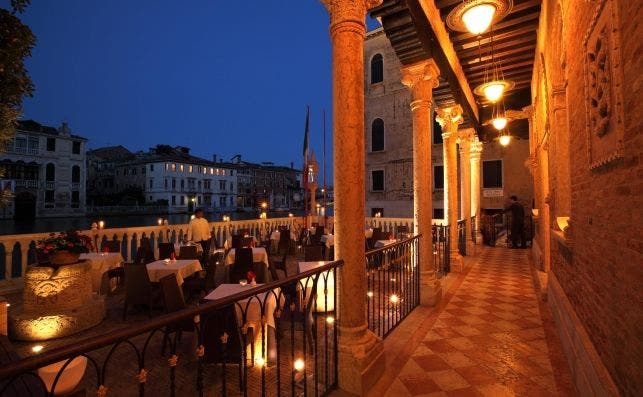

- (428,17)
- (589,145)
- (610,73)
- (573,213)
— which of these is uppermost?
(428,17)

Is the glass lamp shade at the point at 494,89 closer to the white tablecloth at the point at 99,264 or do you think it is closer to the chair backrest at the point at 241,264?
the chair backrest at the point at 241,264

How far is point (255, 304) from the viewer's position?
3.79 meters

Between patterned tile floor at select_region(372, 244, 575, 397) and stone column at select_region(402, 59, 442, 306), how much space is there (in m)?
0.77

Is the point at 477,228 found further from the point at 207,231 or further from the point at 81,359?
the point at 81,359

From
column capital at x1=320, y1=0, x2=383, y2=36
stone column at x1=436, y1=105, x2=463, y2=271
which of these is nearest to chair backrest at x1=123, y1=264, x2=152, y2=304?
column capital at x1=320, y1=0, x2=383, y2=36

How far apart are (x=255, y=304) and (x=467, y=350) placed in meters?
2.60

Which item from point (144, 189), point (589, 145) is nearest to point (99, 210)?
point (144, 189)

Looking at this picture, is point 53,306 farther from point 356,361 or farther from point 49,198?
point 49,198

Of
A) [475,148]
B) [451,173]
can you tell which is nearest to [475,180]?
[475,148]

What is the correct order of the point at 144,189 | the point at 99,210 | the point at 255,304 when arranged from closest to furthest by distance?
the point at 255,304, the point at 99,210, the point at 144,189

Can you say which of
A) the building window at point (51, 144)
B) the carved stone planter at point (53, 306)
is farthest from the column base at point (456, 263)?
the building window at point (51, 144)

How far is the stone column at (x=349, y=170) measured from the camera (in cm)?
306

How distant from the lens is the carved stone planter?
4395 mm

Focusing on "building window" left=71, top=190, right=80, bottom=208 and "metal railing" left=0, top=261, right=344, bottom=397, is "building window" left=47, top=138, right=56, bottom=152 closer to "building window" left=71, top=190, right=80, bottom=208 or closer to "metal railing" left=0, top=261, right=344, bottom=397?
"building window" left=71, top=190, right=80, bottom=208
